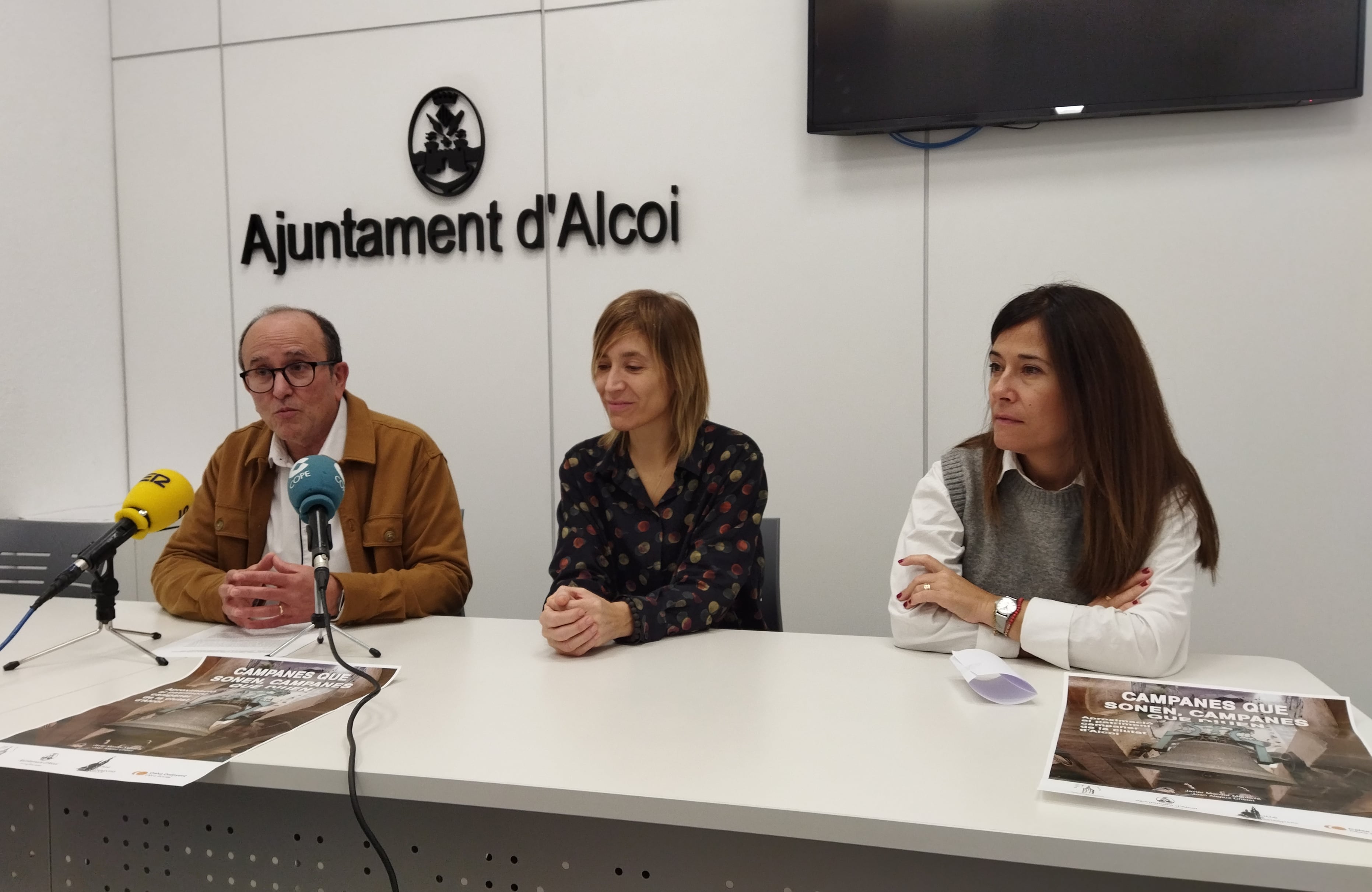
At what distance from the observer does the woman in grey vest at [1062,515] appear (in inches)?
61.9

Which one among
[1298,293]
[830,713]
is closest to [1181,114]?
[1298,293]

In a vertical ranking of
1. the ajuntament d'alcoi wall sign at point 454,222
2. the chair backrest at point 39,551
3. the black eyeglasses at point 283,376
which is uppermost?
the ajuntament d'alcoi wall sign at point 454,222

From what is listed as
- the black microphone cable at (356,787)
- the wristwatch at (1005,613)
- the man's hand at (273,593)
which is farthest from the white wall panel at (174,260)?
the wristwatch at (1005,613)

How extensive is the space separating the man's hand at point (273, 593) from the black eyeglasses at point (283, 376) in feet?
1.60

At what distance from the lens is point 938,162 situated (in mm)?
3076

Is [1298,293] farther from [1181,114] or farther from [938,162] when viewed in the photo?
[938,162]

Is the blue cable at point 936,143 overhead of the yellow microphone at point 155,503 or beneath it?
overhead

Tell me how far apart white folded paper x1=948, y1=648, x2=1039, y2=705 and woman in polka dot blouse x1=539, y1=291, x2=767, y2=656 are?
1.84ft

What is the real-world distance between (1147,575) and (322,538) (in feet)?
4.62

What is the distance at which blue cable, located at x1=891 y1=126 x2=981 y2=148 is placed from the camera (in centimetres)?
303

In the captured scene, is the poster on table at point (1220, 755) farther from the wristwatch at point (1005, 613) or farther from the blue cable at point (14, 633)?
the blue cable at point (14, 633)

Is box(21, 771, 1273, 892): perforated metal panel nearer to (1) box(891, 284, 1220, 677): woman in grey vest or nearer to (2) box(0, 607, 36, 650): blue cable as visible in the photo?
(2) box(0, 607, 36, 650): blue cable

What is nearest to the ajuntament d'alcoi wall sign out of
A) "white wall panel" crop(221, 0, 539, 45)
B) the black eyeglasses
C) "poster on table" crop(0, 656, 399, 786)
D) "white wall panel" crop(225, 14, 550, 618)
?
"white wall panel" crop(225, 14, 550, 618)

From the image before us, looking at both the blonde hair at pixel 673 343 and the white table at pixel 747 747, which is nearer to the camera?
the white table at pixel 747 747
